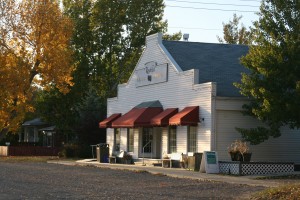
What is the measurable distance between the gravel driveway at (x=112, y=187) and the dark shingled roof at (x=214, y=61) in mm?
7391

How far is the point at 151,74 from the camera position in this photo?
121 ft

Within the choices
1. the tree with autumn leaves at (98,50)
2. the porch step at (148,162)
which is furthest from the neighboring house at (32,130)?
the porch step at (148,162)

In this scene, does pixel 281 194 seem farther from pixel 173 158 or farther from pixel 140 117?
pixel 140 117

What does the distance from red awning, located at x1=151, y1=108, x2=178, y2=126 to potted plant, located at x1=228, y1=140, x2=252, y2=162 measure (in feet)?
17.0

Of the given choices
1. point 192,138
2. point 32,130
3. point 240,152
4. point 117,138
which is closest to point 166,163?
point 192,138

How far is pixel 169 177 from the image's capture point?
26.1 m

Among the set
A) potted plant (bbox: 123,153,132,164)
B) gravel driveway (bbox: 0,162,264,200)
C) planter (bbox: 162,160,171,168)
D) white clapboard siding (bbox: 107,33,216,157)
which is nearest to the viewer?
gravel driveway (bbox: 0,162,264,200)

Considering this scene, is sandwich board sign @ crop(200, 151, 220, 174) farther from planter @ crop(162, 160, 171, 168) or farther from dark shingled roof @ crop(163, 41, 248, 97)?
planter @ crop(162, 160, 171, 168)

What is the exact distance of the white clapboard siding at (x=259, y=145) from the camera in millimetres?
30281

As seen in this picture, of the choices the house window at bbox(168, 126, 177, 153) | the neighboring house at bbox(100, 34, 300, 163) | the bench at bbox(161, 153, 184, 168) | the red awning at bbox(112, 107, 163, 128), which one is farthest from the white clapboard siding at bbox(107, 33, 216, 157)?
the red awning at bbox(112, 107, 163, 128)

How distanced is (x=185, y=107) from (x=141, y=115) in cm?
326

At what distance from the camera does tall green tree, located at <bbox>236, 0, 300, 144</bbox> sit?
26000 mm

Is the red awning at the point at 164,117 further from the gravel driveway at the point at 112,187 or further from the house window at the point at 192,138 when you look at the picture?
the gravel driveway at the point at 112,187

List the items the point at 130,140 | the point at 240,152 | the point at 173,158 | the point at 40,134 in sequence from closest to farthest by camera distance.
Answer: the point at 240,152, the point at 173,158, the point at 130,140, the point at 40,134
